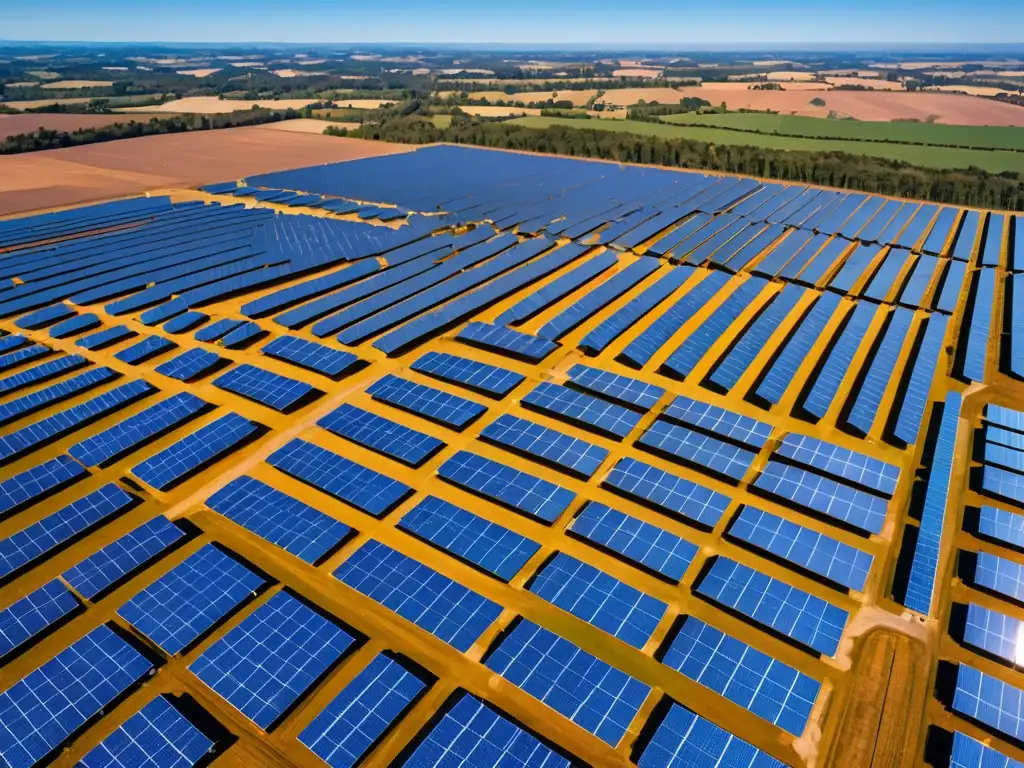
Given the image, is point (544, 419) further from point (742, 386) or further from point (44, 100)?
point (44, 100)

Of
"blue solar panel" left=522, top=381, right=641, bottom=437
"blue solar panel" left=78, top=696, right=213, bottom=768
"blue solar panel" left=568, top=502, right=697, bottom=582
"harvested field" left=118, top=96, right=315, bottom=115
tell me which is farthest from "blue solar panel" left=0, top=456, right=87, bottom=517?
"harvested field" left=118, top=96, right=315, bottom=115

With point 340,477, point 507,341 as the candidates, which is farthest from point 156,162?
point 340,477

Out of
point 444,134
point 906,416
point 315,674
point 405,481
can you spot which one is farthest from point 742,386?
point 444,134

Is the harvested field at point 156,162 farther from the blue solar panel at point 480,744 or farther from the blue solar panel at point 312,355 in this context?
the blue solar panel at point 480,744

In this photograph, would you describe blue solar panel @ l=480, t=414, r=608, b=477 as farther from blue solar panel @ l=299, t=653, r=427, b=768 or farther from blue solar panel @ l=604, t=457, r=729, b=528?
blue solar panel @ l=299, t=653, r=427, b=768

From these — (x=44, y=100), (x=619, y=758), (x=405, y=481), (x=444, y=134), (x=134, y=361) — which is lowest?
(x=619, y=758)

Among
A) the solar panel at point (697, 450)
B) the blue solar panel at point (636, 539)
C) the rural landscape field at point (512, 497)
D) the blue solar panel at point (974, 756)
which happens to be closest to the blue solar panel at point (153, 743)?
the rural landscape field at point (512, 497)

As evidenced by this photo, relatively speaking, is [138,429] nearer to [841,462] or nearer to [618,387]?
[618,387]
